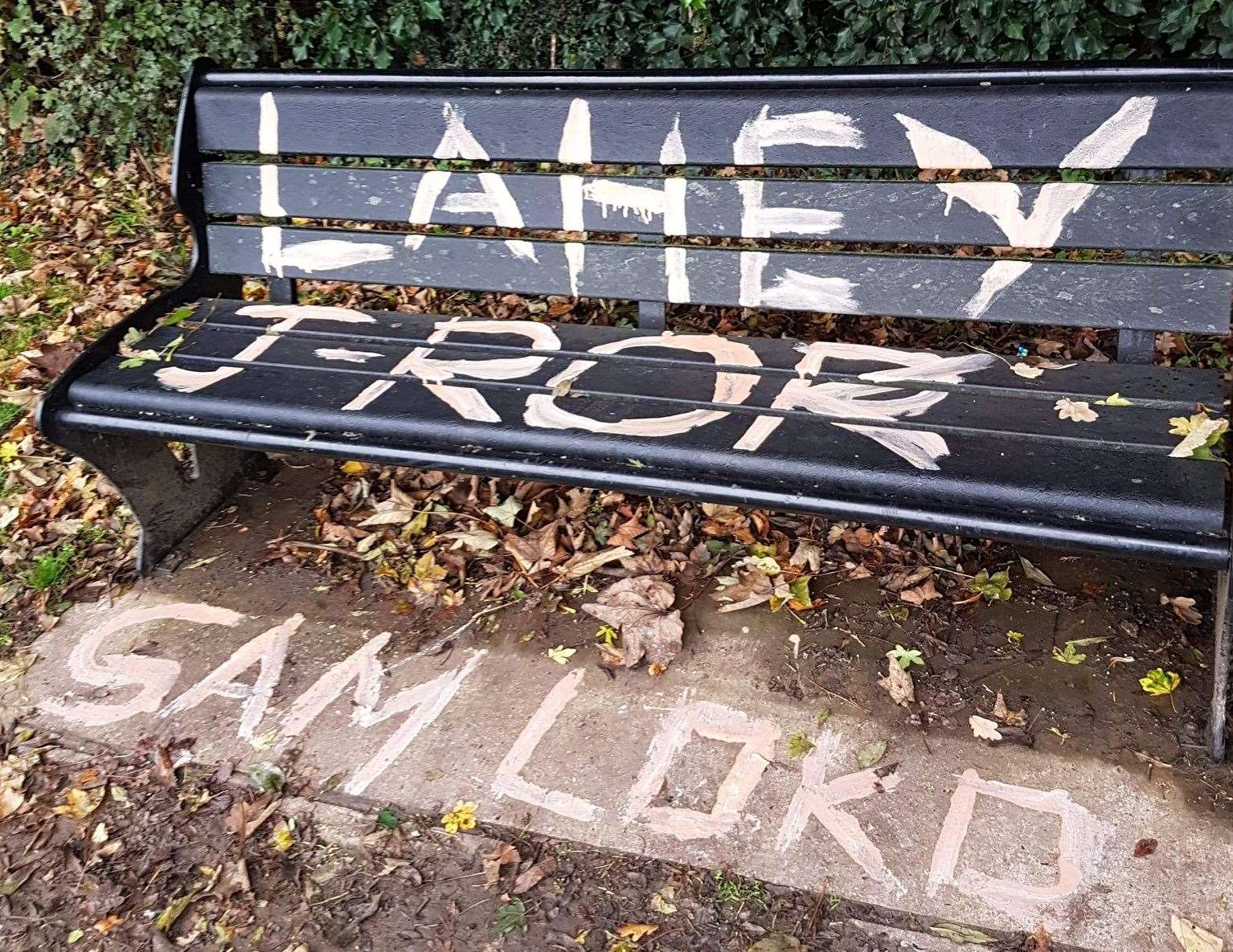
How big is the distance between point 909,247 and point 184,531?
227 cm

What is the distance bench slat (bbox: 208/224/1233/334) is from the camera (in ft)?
7.93

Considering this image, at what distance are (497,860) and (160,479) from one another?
162 cm

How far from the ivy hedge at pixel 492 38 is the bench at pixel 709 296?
706 millimetres

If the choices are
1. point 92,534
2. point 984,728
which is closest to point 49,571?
point 92,534

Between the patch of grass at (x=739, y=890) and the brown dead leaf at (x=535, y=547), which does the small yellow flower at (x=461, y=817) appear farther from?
the brown dead leaf at (x=535, y=547)

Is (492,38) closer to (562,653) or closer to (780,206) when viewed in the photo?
(780,206)

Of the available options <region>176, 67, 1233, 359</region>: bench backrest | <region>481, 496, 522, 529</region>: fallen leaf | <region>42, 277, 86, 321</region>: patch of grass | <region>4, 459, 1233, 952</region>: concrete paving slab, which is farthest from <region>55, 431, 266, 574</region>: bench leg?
<region>42, 277, 86, 321</region>: patch of grass

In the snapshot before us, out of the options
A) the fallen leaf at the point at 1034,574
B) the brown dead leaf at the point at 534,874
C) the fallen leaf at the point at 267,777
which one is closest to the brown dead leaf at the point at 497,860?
the brown dead leaf at the point at 534,874

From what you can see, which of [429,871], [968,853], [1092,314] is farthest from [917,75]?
[429,871]

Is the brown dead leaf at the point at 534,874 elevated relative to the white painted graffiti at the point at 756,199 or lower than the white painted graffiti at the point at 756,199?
lower

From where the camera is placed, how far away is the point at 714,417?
237 centimetres

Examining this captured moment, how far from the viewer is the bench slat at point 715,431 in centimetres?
201

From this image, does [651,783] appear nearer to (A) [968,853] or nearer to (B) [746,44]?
(A) [968,853]

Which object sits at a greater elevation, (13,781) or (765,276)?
(765,276)
